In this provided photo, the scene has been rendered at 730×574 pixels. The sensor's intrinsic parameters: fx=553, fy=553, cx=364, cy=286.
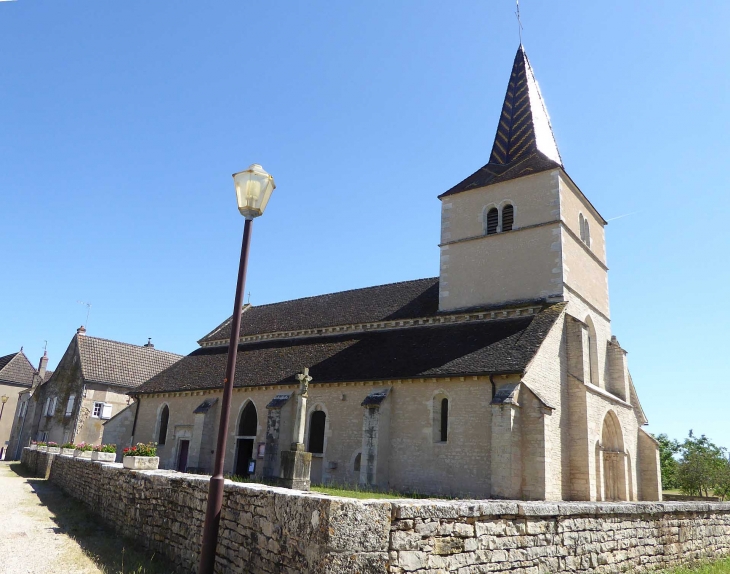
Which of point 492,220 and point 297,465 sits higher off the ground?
point 492,220

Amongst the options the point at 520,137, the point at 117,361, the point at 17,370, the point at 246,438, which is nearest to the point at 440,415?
the point at 246,438

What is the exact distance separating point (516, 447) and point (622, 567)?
7828 millimetres

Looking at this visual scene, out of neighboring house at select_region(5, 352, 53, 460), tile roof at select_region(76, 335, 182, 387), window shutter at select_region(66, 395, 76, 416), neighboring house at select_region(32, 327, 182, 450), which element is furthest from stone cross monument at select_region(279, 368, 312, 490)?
neighboring house at select_region(5, 352, 53, 460)

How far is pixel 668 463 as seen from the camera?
4331 cm

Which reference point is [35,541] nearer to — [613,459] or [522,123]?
[613,459]

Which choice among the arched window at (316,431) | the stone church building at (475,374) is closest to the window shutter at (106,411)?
the stone church building at (475,374)

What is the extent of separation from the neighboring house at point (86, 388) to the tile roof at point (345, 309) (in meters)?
6.61

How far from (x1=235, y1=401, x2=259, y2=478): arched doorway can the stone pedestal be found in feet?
20.5

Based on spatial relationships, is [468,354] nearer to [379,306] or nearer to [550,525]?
[379,306]

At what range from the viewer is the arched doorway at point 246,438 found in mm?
22562

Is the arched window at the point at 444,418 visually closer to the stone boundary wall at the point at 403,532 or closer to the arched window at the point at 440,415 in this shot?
the arched window at the point at 440,415

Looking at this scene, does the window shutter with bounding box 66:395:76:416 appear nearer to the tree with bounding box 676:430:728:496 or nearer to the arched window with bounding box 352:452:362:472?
the arched window with bounding box 352:452:362:472

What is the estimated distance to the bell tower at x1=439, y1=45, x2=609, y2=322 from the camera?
2052cm

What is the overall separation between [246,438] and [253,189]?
59.1 feet
